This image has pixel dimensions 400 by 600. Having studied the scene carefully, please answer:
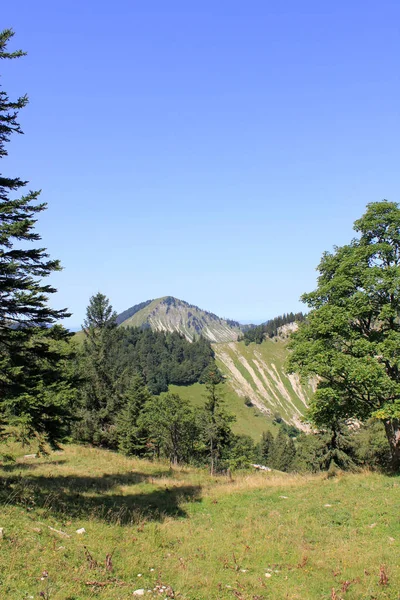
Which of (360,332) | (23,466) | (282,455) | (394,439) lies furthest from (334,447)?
(282,455)

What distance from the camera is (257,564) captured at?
10.6 m

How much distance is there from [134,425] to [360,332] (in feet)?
151

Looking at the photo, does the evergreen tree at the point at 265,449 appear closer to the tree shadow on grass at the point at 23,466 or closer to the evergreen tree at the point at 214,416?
the evergreen tree at the point at 214,416

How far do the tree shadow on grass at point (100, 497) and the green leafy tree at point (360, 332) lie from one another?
8.62m

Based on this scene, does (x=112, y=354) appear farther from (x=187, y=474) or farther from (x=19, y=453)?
(x=187, y=474)

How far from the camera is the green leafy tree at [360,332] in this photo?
1784 centimetres

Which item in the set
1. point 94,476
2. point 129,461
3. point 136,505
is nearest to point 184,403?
point 129,461

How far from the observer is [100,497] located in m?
16.2

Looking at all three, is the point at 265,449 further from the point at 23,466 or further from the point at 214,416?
the point at 23,466

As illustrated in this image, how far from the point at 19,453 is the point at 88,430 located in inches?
566

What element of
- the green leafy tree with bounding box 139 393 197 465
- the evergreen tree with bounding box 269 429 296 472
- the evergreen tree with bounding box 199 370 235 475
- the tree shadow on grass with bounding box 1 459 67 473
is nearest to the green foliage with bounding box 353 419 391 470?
the evergreen tree with bounding box 199 370 235 475

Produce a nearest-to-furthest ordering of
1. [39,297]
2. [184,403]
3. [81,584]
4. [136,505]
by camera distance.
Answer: [81,584], [39,297], [136,505], [184,403]

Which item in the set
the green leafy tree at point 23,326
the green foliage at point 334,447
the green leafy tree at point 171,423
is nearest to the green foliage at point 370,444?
the green foliage at point 334,447

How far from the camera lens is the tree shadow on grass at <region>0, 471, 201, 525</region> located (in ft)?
42.0
